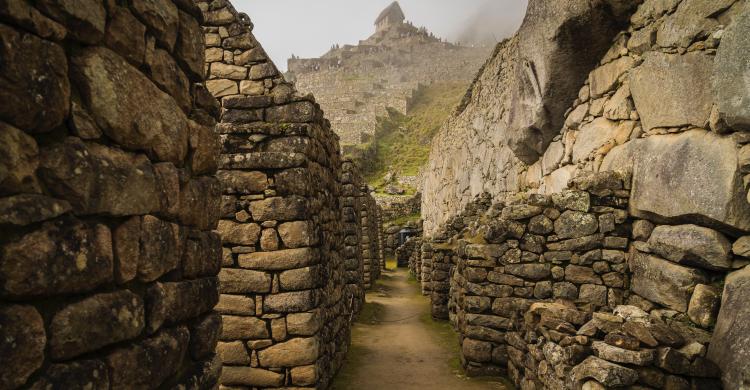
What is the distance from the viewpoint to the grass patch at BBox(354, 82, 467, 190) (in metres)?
48.5

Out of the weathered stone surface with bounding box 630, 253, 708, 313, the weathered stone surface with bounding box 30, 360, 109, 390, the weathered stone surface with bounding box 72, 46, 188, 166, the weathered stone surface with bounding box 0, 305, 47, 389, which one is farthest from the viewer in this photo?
the weathered stone surface with bounding box 630, 253, 708, 313

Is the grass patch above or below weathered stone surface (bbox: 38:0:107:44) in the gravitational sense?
above

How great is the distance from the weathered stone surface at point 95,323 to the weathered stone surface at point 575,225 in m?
5.45

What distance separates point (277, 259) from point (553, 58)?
5607 mm

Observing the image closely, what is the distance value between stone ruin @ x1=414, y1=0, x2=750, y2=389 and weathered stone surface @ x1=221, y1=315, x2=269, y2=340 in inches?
131

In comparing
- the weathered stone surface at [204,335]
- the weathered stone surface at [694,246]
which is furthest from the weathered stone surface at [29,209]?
the weathered stone surface at [694,246]

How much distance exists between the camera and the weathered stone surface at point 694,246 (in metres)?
3.99

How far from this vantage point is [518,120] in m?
8.92

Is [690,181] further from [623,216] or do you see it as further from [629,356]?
[629,356]

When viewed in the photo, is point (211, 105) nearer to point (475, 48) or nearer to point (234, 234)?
point (234, 234)

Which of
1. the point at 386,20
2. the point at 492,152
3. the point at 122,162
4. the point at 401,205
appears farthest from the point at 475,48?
the point at 122,162

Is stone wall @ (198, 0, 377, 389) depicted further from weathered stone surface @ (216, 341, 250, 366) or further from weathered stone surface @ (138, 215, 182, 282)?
weathered stone surface @ (138, 215, 182, 282)

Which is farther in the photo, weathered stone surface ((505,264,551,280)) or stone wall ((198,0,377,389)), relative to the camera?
weathered stone surface ((505,264,551,280))

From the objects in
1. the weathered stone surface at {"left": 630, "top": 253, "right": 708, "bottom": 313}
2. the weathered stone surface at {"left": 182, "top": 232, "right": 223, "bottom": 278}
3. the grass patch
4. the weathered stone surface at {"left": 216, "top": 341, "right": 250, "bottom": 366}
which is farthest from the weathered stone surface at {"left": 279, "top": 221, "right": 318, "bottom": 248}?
the grass patch
